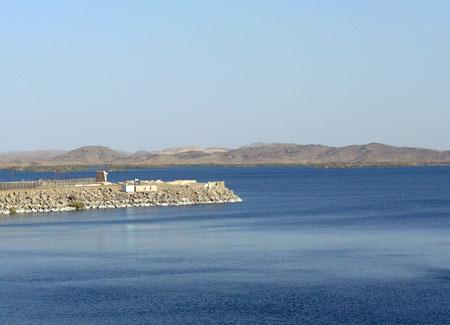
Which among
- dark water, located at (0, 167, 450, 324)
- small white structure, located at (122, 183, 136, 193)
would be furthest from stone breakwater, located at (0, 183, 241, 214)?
dark water, located at (0, 167, 450, 324)

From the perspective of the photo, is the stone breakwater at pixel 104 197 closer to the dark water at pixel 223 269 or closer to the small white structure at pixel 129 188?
the small white structure at pixel 129 188

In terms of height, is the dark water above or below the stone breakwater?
below

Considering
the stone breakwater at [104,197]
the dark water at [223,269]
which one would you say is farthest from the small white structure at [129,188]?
the dark water at [223,269]

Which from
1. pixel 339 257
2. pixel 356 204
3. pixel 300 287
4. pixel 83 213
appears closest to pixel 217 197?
pixel 356 204

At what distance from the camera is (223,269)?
43.1 m

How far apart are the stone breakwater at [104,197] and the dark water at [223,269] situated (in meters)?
5.64

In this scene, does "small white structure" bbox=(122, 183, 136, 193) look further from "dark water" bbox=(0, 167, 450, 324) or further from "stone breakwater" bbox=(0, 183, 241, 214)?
"dark water" bbox=(0, 167, 450, 324)

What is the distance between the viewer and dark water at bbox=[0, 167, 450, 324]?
33.6 m

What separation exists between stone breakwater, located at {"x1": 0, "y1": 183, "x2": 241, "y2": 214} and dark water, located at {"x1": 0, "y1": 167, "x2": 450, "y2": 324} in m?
5.64

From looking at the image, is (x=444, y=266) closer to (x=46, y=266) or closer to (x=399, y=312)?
(x=399, y=312)

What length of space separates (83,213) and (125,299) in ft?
138

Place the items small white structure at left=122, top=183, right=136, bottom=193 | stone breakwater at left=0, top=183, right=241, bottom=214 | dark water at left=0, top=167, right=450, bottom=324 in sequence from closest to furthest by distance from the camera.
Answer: dark water at left=0, top=167, right=450, bottom=324, stone breakwater at left=0, top=183, right=241, bottom=214, small white structure at left=122, top=183, right=136, bottom=193

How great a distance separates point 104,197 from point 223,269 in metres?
43.3

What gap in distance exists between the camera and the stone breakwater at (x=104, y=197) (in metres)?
79.6
